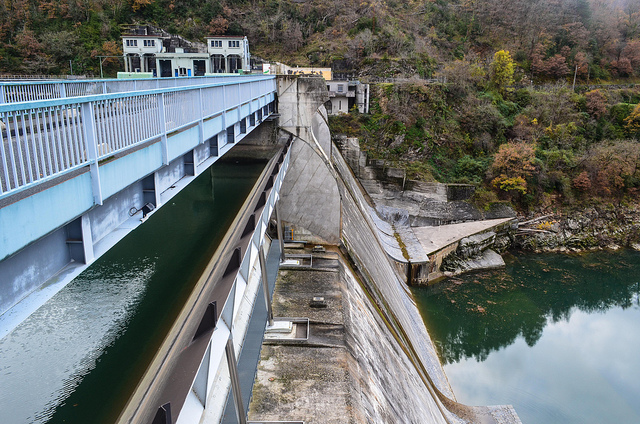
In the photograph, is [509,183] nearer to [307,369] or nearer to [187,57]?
[307,369]

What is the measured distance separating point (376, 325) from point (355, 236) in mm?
4602

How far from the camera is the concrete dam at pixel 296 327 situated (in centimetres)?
547

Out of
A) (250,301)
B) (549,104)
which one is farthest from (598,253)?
(250,301)

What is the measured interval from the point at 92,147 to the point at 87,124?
0.72ft

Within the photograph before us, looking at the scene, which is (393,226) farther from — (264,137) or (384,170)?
(264,137)

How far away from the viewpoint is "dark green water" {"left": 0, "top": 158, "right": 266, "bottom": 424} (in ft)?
26.3

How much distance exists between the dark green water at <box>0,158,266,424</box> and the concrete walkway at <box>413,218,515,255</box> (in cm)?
1031

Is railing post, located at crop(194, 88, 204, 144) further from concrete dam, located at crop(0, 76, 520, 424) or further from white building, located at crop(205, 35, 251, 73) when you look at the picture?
white building, located at crop(205, 35, 251, 73)

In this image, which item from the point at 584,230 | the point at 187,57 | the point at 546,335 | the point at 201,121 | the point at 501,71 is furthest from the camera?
the point at 187,57

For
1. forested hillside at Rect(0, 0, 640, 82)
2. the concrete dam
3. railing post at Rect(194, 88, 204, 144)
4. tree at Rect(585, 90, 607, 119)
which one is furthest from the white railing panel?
tree at Rect(585, 90, 607, 119)

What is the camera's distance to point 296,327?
988 cm

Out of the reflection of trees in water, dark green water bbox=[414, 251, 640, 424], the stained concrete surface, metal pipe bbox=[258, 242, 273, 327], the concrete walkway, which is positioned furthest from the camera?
the concrete walkway

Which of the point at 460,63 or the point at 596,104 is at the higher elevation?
the point at 460,63

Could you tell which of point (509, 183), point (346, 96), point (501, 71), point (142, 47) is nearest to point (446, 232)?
point (509, 183)
